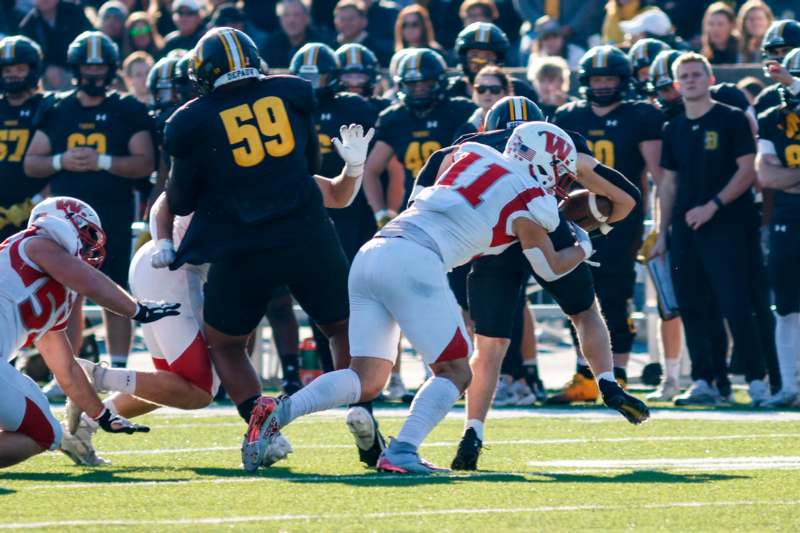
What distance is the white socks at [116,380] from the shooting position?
25.2ft

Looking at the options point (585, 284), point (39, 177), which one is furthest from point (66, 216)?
point (39, 177)

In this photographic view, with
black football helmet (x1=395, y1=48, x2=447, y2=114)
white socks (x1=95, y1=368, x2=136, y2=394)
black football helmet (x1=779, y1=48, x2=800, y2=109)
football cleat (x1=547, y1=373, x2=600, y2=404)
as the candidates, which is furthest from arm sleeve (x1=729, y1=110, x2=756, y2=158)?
white socks (x1=95, y1=368, x2=136, y2=394)

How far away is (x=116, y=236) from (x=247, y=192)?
3.97m

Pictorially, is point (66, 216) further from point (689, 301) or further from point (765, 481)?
point (689, 301)

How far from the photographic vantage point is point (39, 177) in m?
11.2

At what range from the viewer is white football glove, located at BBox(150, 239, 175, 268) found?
297 inches

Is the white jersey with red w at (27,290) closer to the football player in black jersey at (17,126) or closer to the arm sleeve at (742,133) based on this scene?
the football player in black jersey at (17,126)

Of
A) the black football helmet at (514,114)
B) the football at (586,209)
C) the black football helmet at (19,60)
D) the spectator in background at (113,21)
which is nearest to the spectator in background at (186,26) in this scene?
the spectator in background at (113,21)

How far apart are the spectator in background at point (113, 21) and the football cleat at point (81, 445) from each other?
8.29 metres

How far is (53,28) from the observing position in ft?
50.5

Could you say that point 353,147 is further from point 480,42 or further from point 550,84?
point 550,84

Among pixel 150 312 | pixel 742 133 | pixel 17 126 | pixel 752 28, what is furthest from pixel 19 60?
pixel 752 28

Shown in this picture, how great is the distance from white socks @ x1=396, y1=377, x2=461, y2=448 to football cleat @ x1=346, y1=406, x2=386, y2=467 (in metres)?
0.29

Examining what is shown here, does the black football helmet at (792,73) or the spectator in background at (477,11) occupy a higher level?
the black football helmet at (792,73)
